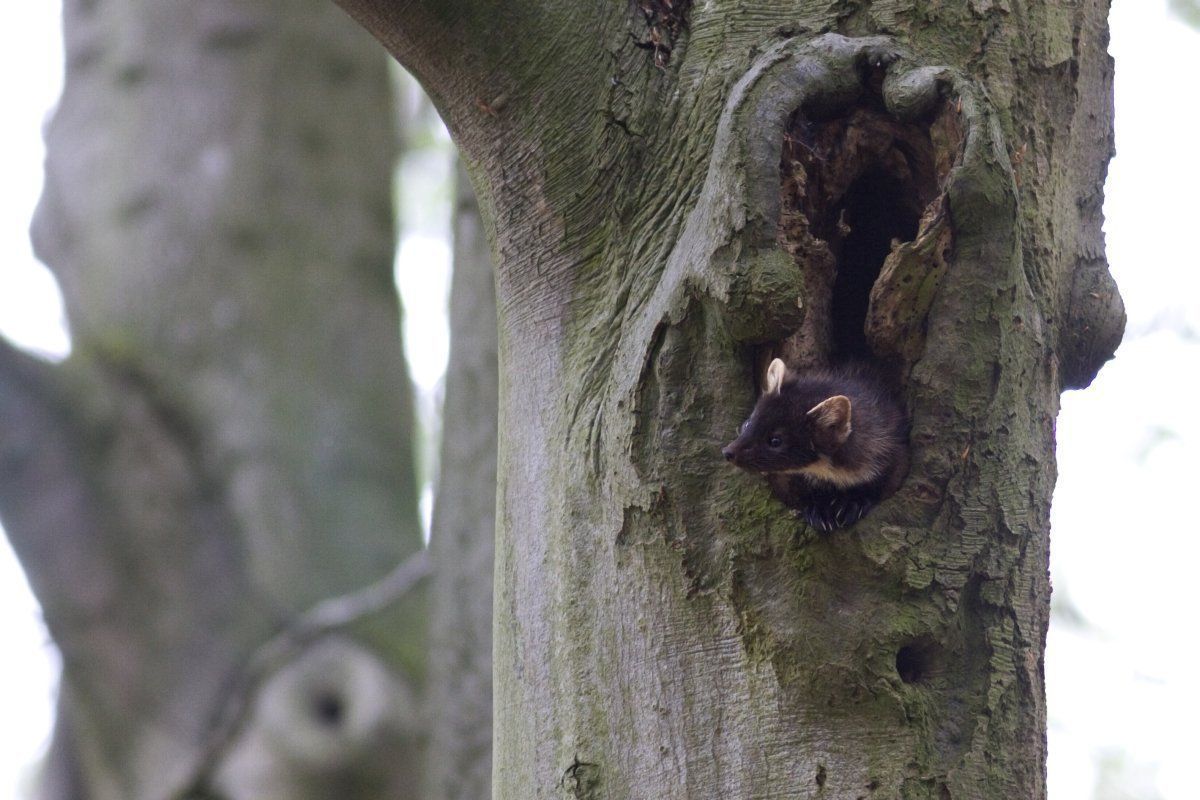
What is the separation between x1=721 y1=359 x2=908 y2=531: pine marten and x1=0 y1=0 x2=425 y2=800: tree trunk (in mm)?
2778

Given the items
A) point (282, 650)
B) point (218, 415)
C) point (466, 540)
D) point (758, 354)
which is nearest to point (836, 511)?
point (758, 354)

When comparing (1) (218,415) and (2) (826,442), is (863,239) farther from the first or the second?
(1) (218,415)

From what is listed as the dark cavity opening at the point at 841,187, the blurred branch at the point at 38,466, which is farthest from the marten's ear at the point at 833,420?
the blurred branch at the point at 38,466

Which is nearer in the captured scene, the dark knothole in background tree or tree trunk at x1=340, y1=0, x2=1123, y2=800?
tree trunk at x1=340, y1=0, x2=1123, y2=800

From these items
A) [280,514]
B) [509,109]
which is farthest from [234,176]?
[509,109]

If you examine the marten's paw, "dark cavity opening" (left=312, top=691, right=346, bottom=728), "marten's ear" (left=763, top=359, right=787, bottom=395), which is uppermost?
"dark cavity opening" (left=312, top=691, right=346, bottom=728)

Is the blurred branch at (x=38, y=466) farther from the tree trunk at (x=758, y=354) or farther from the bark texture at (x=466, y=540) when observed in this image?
the tree trunk at (x=758, y=354)

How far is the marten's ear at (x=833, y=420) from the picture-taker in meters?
3.05

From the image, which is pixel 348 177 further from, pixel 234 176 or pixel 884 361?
pixel 884 361

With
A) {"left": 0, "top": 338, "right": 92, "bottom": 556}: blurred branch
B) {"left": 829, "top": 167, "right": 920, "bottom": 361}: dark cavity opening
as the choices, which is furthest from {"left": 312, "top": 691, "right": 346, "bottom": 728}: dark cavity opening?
{"left": 829, "top": 167, "right": 920, "bottom": 361}: dark cavity opening

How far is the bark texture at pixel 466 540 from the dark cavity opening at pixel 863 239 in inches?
73.7

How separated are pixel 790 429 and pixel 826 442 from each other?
554 mm

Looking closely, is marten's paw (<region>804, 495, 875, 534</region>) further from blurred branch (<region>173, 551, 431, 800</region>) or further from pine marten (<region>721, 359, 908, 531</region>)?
blurred branch (<region>173, 551, 431, 800</region>)

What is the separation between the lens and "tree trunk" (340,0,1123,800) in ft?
6.75
